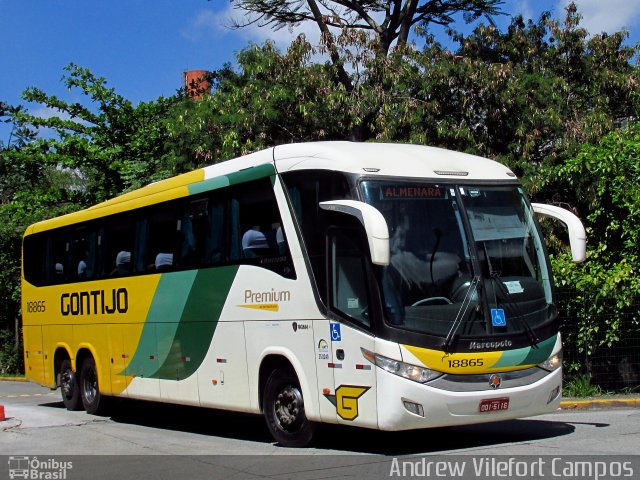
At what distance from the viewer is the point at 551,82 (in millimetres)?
20156

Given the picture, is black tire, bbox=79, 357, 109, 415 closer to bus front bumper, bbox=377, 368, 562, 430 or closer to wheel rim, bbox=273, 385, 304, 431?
wheel rim, bbox=273, 385, 304, 431

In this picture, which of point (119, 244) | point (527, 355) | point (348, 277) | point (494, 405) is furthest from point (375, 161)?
point (119, 244)

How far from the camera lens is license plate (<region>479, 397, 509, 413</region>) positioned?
29.6ft

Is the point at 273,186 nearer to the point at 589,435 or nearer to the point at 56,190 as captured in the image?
the point at 589,435

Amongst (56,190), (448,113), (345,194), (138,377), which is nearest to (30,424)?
(138,377)

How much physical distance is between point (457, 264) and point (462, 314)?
22.2 inches

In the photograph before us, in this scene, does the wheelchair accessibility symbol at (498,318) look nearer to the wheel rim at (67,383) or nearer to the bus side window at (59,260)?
the bus side window at (59,260)

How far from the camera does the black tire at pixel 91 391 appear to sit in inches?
601

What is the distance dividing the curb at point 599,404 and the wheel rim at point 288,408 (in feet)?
16.5

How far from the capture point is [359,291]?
30.2 ft

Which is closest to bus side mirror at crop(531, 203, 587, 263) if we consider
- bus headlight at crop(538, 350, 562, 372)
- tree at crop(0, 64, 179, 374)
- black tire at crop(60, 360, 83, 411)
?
bus headlight at crop(538, 350, 562, 372)

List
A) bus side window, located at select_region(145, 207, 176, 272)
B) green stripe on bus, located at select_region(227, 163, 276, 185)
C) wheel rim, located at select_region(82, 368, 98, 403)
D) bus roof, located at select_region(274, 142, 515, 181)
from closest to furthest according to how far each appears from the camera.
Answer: bus roof, located at select_region(274, 142, 515, 181) → green stripe on bus, located at select_region(227, 163, 276, 185) → bus side window, located at select_region(145, 207, 176, 272) → wheel rim, located at select_region(82, 368, 98, 403)

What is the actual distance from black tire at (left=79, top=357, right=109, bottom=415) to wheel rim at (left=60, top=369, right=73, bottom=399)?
0.36 metres

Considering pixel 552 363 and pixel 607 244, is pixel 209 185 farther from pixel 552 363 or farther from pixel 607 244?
pixel 607 244
